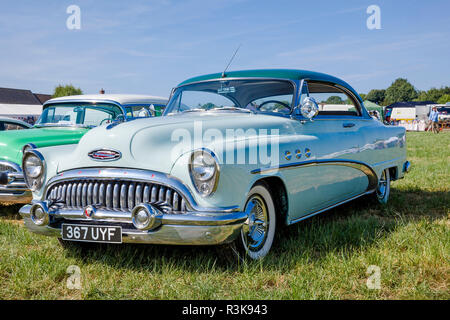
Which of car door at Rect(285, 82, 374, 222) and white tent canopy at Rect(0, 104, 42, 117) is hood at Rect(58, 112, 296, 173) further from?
white tent canopy at Rect(0, 104, 42, 117)

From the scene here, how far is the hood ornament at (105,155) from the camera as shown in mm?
2928

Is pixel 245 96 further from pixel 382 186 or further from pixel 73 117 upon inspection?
pixel 73 117

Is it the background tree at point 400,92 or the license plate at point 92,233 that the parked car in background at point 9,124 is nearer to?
the license plate at point 92,233

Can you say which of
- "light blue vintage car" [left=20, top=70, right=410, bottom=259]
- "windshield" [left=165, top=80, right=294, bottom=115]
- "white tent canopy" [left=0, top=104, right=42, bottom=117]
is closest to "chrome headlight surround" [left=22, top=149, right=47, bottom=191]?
"light blue vintage car" [left=20, top=70, right=410, bottom=259]

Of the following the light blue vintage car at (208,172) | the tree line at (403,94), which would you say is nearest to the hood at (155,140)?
the light blue vintage car at (208,172)

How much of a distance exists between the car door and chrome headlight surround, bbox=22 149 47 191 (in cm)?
189

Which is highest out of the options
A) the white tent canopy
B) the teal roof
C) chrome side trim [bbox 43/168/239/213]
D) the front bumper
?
the white tent canopy

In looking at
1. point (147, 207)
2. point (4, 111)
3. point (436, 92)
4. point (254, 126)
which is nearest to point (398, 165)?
point (254, 126)

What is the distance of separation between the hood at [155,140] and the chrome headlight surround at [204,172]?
0.10 m

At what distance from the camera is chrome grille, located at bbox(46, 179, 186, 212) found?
2729 mm

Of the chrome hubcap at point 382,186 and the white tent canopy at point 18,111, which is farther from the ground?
the white tent canopy at point 18,111

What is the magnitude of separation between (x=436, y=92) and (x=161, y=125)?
103 meters

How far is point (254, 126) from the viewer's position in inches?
133
